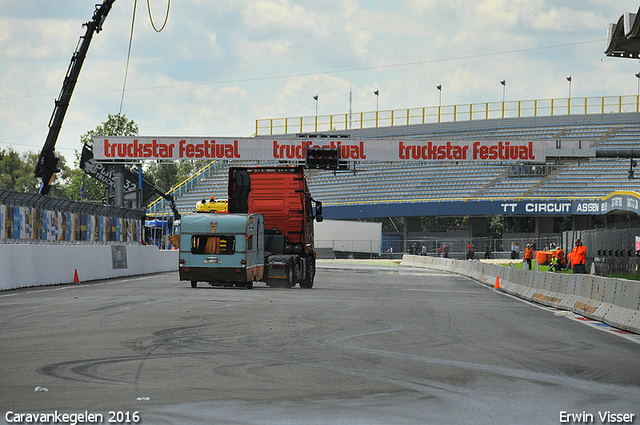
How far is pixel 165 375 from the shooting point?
26.4 feet

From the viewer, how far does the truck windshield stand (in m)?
23.5

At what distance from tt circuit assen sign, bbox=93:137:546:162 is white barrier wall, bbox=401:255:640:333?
16195mm

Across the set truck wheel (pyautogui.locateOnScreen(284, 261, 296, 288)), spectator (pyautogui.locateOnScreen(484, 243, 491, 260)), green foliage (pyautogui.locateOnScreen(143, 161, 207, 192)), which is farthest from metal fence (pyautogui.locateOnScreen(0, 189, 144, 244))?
green foliage (pyautogui.locateOnScreen(143, 161, 207, 192))

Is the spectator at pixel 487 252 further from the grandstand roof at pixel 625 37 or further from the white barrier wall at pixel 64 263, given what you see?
the grandstand roof at pixel 625 37

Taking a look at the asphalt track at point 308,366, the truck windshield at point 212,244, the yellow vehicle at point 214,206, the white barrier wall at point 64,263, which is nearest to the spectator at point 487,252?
the white barrier wall at point 64,263

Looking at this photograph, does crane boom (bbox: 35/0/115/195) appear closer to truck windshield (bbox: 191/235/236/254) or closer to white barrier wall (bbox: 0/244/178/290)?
white barrier wall (bbox: 0/244/178/290)

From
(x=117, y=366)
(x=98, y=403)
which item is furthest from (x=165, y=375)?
(x=98, y=403)

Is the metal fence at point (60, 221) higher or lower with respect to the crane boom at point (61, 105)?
lower

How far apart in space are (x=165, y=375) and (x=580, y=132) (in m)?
69.8

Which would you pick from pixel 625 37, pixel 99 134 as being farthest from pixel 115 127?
pixel 625 37

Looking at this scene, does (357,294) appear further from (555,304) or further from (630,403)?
(630,403)

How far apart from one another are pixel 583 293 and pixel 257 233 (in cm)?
1011

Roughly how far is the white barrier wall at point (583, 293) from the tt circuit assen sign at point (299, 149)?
16.2 m

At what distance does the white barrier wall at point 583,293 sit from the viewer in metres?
14.4
